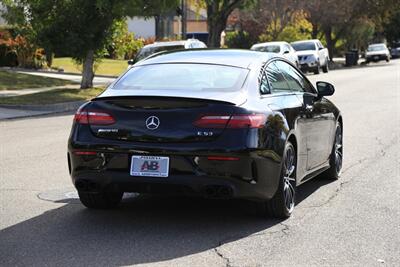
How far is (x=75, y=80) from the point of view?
89.9 feet

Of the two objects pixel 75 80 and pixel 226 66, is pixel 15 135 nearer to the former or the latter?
pixel 226 66

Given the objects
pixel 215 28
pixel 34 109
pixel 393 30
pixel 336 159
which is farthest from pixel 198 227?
pixel 393 30

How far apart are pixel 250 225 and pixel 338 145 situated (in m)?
2.88

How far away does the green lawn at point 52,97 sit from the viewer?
1898cm

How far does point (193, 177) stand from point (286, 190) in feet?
3.71

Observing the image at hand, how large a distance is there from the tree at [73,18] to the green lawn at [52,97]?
1.22 m

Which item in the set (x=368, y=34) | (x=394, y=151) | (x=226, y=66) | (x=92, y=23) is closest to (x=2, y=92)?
(x=92, y=23)

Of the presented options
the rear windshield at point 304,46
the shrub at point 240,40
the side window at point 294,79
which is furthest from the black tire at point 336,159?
the shrub at point 240,40

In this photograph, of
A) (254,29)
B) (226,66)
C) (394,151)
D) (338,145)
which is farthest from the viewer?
(254,29)

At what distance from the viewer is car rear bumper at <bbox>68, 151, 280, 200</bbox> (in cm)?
587

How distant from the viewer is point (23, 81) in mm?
24500

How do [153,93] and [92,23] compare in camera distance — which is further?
[92,23]

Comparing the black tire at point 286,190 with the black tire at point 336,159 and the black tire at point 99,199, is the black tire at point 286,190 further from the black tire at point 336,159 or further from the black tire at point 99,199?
the black tire at point 336,159

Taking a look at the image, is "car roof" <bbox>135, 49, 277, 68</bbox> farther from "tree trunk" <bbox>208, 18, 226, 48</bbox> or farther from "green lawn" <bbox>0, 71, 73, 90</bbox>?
"tree trunk" <bbox>208, 18, 226, 48</bbox>
